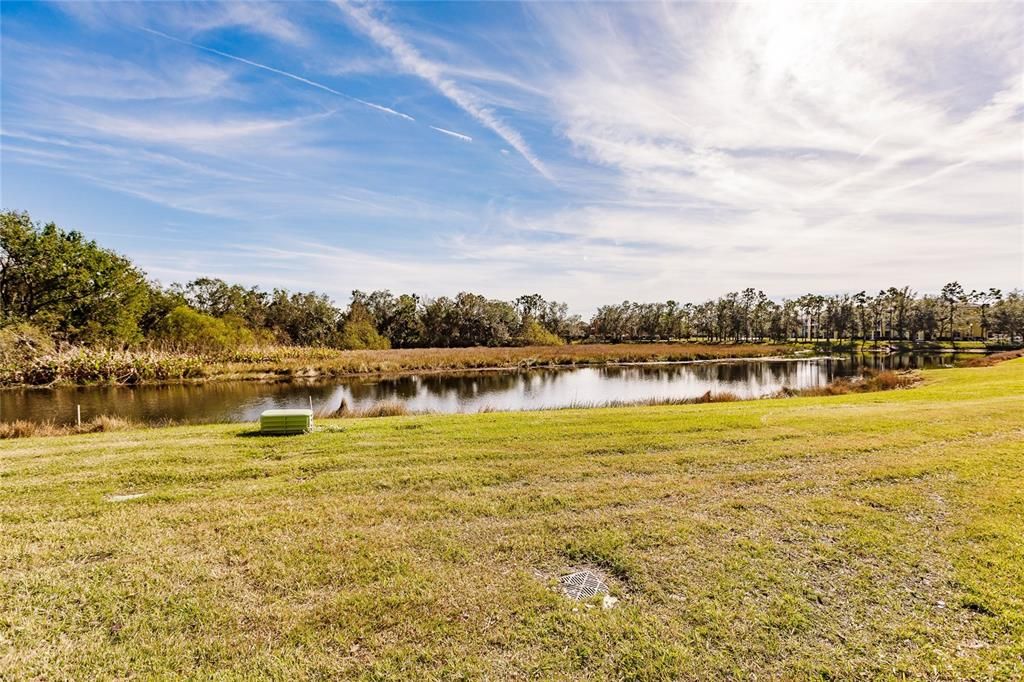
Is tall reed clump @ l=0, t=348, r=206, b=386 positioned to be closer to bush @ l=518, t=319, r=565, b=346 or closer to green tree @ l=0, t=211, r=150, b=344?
green tree @ l=0, t=211, r=150, b=344

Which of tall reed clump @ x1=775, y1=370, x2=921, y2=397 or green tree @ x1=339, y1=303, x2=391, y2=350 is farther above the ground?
green tree @ x1=339, y1=303, x2=391, y2=350

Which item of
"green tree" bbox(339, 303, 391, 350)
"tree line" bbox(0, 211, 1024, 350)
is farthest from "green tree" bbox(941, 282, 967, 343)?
"green tree" bbox(339, 303, 391, 350)

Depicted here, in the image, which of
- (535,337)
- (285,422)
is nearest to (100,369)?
(285,422)

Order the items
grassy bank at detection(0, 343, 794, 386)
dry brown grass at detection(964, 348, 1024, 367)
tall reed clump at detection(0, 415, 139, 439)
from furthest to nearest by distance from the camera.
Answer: dry brown grass at detection(964, 348, 1024, 367) < grassy bank at detection(0, 343, 794, 386) < tall reed clump at detection(0, 415, 139, 439)

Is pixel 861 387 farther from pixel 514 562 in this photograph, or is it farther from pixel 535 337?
pixel 535 337

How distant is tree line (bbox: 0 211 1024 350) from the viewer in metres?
34.4

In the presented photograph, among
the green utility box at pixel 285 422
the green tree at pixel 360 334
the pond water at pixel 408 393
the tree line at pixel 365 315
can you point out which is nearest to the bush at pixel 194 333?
the tree line at pixel 365 315

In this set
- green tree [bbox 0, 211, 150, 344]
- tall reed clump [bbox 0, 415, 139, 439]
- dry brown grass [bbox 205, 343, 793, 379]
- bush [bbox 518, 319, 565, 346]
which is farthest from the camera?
bush [bbox 518, 319, 565, 346]

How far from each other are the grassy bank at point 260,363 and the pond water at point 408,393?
1.48m

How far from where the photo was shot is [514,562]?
463 cm

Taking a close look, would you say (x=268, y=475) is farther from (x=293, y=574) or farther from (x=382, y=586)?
(x=382, y=586)

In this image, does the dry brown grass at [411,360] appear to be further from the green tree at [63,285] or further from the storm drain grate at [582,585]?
the storm drain grate at [582,585]

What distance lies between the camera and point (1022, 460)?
7371 millimetres

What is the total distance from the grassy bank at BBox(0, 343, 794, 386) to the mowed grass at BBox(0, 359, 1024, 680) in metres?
12.7
